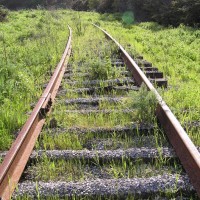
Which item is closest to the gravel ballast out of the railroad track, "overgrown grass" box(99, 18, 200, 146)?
the railroad track

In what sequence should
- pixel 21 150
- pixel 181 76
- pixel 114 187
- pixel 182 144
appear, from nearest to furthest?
pixel 114 187, pixel 182 144, pixel 21 150, pixel 181 76

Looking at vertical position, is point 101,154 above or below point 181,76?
below

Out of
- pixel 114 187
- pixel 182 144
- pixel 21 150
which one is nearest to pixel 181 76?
pixel 182 144

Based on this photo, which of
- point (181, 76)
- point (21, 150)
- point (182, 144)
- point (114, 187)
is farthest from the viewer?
point (181, 76)

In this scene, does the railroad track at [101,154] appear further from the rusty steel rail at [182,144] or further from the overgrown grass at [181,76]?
the overgrown grass at [181,76]

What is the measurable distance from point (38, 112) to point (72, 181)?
4.25 feet

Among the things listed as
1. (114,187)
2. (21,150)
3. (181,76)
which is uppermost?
(181,76)

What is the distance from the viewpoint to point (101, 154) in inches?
120

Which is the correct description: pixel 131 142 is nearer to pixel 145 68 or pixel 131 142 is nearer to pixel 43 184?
pixel 43 184

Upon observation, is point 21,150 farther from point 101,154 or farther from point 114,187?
point 114,187

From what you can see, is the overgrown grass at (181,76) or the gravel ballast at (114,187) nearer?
the gravel ballast at (114,187)

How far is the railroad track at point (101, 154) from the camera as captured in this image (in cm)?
253

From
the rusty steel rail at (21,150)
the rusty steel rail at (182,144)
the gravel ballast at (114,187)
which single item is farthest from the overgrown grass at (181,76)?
the rusty steel rail at (21,150)

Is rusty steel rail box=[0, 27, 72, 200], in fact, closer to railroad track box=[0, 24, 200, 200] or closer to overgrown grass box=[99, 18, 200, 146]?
railroad track box=[0, 24, 200, 200]
